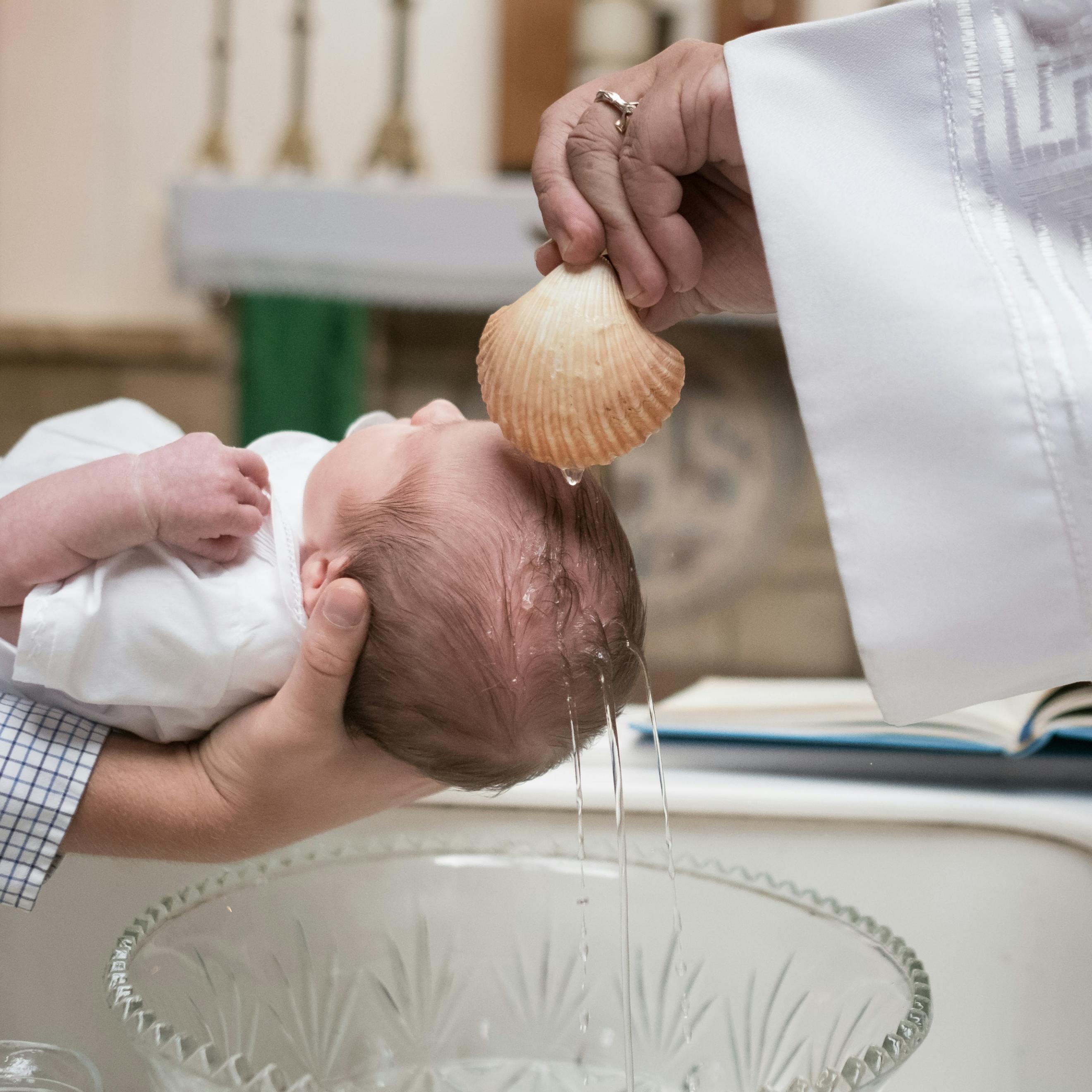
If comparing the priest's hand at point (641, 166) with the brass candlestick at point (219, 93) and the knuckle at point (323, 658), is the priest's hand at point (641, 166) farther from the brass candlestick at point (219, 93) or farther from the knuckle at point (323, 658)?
the brass candlestick at point (219, 93)

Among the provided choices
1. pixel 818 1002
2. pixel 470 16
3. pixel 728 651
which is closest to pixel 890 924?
pixel 818 1002

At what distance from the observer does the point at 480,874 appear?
0.75m

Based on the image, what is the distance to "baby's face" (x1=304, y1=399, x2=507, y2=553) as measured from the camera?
2.14 ft

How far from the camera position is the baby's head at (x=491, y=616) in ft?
2.02

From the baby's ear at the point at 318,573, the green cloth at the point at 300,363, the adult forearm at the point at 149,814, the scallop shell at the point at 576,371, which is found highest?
the scallop shell at the point at 576,371

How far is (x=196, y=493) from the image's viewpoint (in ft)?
2.07

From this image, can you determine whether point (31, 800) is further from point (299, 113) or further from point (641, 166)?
point (299, 113)

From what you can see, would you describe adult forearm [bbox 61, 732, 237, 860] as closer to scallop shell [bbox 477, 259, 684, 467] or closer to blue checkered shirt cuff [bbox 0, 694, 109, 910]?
blue checkered shirt cuff [bbox 0, 694, 109, 910]

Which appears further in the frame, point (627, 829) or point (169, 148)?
point (169, 148)

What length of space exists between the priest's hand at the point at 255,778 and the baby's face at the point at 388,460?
0.10 m

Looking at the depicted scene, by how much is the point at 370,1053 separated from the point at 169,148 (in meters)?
2.14

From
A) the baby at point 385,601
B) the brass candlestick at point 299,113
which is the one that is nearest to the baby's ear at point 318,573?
the baby at point 385,601

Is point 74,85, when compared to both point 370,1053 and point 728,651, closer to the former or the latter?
point 728,651

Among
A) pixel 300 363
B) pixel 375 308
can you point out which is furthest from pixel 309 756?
pixel 375 308
